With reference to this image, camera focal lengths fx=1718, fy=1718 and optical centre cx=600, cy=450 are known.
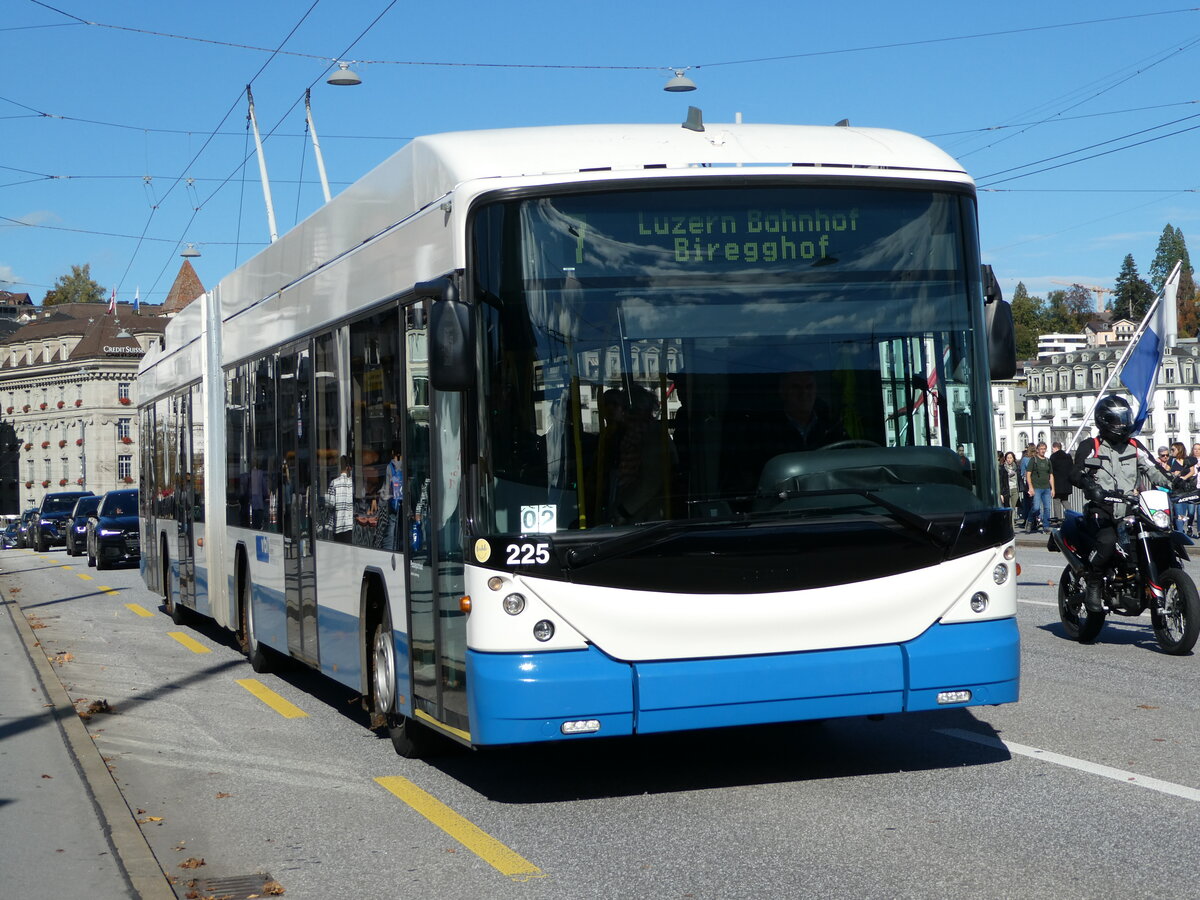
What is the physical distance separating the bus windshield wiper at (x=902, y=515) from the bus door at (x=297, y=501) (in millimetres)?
4268

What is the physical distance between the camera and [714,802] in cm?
741

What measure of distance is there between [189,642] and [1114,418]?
911cm

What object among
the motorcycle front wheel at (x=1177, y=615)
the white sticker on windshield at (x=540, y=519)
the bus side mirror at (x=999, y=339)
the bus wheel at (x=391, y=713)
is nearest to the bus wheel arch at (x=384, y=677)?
the bus wheel at (x=391, y=713)

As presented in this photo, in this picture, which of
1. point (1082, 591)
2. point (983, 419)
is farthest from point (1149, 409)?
point (983, 419)

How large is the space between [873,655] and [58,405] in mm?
139469

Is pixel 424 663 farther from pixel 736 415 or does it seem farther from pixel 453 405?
pixel 736 415

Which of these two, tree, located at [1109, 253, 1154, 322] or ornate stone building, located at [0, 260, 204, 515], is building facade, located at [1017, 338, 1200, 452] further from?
ornate stone building, located at [0, 260, 204, 515]

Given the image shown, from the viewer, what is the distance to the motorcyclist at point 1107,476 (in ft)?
41.0

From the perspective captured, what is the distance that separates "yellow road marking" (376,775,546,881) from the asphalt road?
0.8 inches

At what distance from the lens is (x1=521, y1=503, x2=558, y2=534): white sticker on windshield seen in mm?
7102

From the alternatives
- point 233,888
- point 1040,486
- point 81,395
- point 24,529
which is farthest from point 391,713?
point 81,395

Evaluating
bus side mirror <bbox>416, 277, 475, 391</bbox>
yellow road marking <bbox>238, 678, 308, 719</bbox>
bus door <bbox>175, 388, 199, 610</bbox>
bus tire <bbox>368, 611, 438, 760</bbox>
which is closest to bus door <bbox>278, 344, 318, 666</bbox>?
yellow road marking <bbox>238, 678, 308, 719</bbox>

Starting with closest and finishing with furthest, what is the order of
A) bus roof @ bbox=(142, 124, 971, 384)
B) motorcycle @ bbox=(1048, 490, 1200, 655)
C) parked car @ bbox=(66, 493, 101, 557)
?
bus roof @ bbox=(142, 124, 971, 384), motorcycle @ bbox=(1048, 490, 1200, 655), parked car @ bbox=(66, 493, 101, 557)

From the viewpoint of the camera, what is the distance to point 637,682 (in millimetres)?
7090
